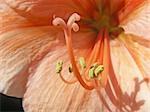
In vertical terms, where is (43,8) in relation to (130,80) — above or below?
above

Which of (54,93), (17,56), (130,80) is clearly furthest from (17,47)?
(130,80)

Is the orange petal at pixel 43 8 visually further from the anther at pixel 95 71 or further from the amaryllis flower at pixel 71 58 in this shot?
the anther at pixel 95 71

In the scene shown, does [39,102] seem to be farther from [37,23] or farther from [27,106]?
[37,23]

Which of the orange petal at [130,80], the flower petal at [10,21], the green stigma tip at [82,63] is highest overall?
the flower petal at [10,21]

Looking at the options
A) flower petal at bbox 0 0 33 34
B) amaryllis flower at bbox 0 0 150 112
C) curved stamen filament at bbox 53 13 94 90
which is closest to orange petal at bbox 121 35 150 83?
amaryllis flower at bbox 0 0 150 112

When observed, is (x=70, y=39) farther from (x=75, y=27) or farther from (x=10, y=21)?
(x=10, y=21)

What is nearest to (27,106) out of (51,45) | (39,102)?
(39,102)

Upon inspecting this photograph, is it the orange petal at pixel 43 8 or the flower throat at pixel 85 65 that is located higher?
the orange petal at pixel 43 8

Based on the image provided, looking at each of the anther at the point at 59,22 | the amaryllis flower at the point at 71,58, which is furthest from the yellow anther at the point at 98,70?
the anther at the point at 59,22
